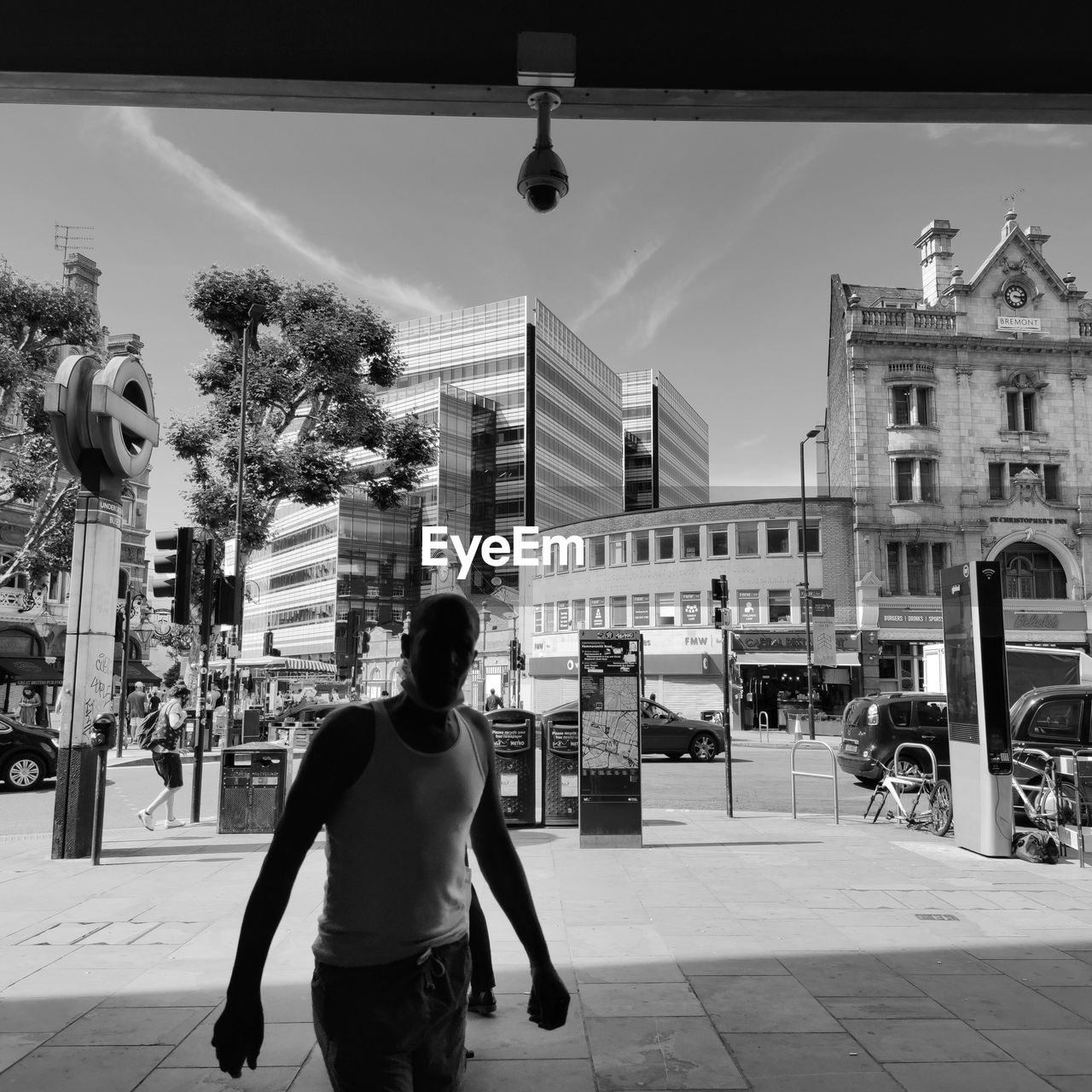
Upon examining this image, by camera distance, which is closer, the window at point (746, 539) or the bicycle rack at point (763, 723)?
the bicycle rack at point (763, 723)

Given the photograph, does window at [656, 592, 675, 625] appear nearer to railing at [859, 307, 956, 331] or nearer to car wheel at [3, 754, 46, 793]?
railing at [859, 307, 956, 331]

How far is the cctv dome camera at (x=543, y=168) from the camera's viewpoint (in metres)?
5.46

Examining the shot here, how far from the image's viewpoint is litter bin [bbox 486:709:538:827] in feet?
38.5

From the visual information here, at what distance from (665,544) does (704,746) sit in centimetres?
2459

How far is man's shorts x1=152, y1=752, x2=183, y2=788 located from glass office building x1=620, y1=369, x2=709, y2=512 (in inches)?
3088

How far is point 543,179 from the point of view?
5.46 metres

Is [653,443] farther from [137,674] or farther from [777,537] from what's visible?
[137,674]

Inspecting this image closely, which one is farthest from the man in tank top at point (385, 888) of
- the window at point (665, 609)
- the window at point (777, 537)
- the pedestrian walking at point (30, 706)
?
the window at point (665, 609)

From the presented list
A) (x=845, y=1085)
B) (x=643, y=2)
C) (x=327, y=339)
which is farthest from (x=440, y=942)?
(x=327, y=339)

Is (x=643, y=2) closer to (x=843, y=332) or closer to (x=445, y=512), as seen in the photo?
(x=843, y=332)

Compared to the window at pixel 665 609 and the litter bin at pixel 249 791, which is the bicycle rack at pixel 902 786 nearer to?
the litter bin at pixel 249 791

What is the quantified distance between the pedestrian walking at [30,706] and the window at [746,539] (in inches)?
1180

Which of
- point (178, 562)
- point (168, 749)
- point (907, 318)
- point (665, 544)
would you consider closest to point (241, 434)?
point (178, 562)

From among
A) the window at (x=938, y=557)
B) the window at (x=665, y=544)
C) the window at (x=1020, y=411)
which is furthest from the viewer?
the window at (x=665, y=544)
